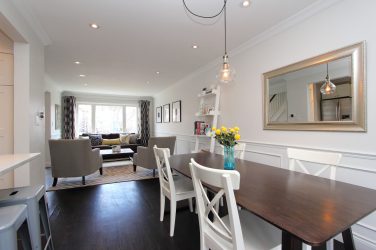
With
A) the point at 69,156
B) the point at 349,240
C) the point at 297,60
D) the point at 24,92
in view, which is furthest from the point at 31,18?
the point at 349,240

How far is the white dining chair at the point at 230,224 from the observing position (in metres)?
0.95

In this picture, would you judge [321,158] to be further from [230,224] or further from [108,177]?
[108,177]

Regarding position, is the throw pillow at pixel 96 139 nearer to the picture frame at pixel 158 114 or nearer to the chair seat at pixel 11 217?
the picture frame at pixel 158 114

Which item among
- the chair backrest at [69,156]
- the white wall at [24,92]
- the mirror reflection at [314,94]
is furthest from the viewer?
the chair backrest at [69,156]

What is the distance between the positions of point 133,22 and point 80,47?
1.26 metres

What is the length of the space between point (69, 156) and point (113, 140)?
3477 mm

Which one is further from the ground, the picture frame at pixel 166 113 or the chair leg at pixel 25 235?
the picture frame at pixel 166 113

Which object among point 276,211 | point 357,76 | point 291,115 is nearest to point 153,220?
point 276,211

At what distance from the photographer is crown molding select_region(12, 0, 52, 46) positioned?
1.96m

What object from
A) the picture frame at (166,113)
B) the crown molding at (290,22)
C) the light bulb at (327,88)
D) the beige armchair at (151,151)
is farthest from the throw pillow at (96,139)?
the light bulb at (327,88)

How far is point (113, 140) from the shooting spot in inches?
274

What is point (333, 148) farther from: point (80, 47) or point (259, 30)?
point (80, 47)

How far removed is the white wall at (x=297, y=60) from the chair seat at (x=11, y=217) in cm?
247

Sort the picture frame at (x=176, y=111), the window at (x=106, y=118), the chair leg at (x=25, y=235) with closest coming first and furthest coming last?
1. the chair leg at (x=25, y=235)
2. the picture frame at (x=176, y=111)
3. the window at (x=106, y=118)
